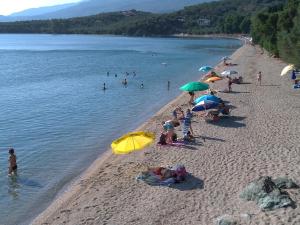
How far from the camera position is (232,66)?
60438mm

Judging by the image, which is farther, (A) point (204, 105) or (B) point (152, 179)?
(A) point (204, 105)

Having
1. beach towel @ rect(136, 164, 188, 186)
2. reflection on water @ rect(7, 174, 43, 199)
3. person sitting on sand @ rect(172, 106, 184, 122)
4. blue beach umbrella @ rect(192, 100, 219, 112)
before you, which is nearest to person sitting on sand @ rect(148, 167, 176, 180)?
beach towel @ rect(136, 164, 188, 186)

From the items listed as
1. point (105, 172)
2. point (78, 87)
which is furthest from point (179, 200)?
point (78, 87)

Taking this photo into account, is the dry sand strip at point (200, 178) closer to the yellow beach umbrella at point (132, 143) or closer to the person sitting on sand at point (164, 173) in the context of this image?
the person sitting on sand at point (164, 173)

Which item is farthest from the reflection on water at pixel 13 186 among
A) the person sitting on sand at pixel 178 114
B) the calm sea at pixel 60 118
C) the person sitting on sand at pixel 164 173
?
the person sitting on sand at pixel 178 114

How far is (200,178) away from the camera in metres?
16.2

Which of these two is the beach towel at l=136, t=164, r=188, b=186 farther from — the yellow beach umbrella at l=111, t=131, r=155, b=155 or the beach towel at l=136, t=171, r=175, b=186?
Answer: the yellow beach umbrella at l=111, t=131, r=155, b=155

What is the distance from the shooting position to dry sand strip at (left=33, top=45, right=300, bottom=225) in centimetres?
1351

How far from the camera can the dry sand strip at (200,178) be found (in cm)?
1351

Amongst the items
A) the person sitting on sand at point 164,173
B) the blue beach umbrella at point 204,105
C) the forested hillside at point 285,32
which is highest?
the forested hillside at point 285,32

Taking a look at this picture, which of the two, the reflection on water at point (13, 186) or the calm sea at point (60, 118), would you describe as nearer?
the reflection on water at point (13, 186)

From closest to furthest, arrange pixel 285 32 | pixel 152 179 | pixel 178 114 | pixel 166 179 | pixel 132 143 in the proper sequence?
pixel 166 179 < pixel 152 179 < pixel 132 143 < pixel 178 114 < pixel 285 32

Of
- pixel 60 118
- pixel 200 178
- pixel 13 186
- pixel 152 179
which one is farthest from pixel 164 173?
pixel 60 118

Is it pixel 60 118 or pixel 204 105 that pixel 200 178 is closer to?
pixel 204 105
